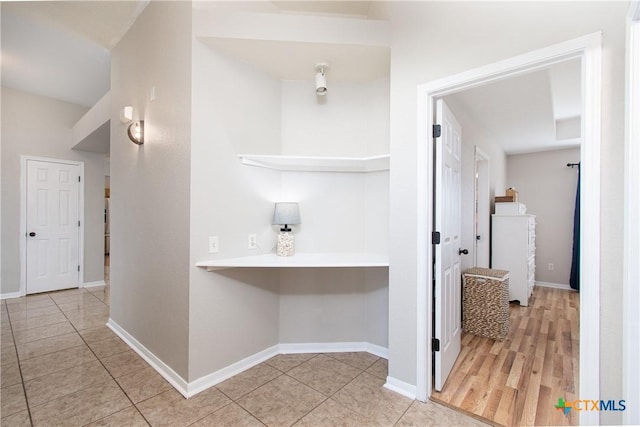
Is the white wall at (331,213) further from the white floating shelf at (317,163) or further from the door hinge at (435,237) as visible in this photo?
the door hinge at (435,237)

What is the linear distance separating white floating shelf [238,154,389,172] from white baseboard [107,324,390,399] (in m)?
1.56

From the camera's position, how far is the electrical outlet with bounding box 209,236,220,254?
6.72 feet

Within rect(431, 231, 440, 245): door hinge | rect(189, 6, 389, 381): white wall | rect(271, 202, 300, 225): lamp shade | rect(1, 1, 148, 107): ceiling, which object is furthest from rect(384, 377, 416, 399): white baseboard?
rect(1, 1, 148, 107): ceiling

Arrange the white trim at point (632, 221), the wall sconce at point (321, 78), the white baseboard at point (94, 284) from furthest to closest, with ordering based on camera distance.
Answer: the white baseboard at point (94, 284) → the wall sconce at point (321, 78) → the white trim at point (632, 221)

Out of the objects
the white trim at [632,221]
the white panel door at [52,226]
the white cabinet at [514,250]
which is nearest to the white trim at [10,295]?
the white panel door at [52,226]

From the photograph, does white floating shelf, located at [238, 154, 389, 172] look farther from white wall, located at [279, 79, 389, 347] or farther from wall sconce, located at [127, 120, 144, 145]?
wall sconce, located at [127, 120, 144, 145]

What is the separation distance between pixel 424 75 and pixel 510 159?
461 centimetres

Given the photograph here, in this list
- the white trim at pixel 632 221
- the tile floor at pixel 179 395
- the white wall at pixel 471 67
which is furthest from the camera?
the tile floor at pixel 179 395

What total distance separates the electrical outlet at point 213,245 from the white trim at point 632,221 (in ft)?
7.28

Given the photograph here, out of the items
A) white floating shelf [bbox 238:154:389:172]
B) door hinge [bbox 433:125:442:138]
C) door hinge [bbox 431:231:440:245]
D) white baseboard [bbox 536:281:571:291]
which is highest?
door hinge [bbox 433:125:442:138]

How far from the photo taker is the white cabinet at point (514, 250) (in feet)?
13.0

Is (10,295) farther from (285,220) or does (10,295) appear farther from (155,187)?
(285,220)

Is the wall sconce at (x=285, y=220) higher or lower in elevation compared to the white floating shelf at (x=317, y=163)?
lower

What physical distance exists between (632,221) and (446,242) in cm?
98
